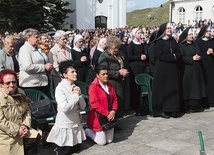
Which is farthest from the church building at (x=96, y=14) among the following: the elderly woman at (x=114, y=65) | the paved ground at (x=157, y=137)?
the elderly woman at (x=114, y=65)

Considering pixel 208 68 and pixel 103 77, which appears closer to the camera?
pixel 103 77

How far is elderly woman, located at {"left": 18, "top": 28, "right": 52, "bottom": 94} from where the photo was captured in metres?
5.80

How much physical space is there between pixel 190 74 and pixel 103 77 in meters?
2.93

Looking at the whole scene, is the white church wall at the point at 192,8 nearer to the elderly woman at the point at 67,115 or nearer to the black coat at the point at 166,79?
the black coat at the point at 166,79

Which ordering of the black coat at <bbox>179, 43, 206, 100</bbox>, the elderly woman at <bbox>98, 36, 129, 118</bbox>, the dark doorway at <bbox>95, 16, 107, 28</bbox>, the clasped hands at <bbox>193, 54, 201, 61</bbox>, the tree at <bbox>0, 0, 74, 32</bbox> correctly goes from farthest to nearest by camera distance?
the dark doorway at <bbox>95, 16, 107, 28</bbox>
the tree at <bbox>0, 0, 74, 32</bbox>
the black coat at <bbox>179, 43, 206, 100</bbox>
the clasped hands at <bbox>193, 54, 201, 61</bbox>
the elderly woman at <bbox>98, 36, 129, 118</bbox>

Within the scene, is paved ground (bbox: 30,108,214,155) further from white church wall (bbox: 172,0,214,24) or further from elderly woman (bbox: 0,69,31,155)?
white church wall (bbox: 172,0,214,24)

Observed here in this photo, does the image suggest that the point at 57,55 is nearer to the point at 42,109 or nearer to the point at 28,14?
the point at 42,109

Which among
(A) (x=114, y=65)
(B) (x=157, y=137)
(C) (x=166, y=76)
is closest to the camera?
(B) (x=157, y=137)

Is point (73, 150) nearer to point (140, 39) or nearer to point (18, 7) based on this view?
point (140, 39)

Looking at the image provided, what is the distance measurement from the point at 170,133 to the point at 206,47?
316cm

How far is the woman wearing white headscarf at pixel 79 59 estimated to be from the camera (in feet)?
25.9

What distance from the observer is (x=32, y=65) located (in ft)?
19.0

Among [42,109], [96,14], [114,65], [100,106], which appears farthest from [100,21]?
[42,109]

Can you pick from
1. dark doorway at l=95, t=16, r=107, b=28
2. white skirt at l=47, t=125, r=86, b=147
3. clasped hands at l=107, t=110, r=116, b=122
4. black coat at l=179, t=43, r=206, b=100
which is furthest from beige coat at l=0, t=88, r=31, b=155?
dark doorway at l=95, t=16, r=107, b=28
